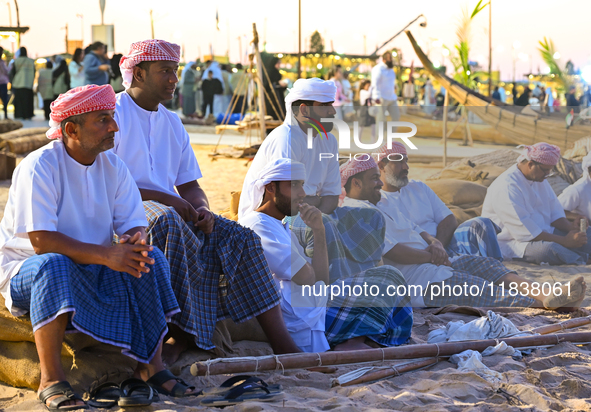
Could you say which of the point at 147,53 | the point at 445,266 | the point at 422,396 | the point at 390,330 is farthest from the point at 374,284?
the point at 147,53

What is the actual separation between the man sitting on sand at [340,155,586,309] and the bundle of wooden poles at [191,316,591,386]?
21.1 inches

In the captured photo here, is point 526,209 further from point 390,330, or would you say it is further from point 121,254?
point 121,254

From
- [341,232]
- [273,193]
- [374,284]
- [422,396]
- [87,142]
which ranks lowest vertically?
[422,396]

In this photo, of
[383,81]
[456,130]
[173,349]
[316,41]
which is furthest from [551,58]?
[316,41]

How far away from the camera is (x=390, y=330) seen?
11.3 ft

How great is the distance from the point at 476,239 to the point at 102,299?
2.48m

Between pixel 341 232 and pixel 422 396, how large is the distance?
1260 millimetres

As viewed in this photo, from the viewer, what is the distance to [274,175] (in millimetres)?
3406

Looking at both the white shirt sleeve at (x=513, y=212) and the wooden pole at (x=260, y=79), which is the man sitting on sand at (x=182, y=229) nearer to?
the white shirt sleeve at (x=513, y=212)

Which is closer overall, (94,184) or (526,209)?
(94,184)

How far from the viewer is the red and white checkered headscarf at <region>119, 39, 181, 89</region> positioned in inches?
136

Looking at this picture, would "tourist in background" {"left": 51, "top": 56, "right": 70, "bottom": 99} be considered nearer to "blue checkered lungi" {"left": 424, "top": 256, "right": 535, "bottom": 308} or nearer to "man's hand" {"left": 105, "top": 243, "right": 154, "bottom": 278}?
"blue checkered lungi" {"left": 424, "top": 256, "right": 535, "bottom": 308}

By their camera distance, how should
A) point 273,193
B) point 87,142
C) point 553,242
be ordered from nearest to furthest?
point 87,142
point 273,193
point 553,242

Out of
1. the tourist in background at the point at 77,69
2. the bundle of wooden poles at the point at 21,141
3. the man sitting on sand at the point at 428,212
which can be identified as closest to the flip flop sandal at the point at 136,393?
the man sitting on sand at the point at 428,212
